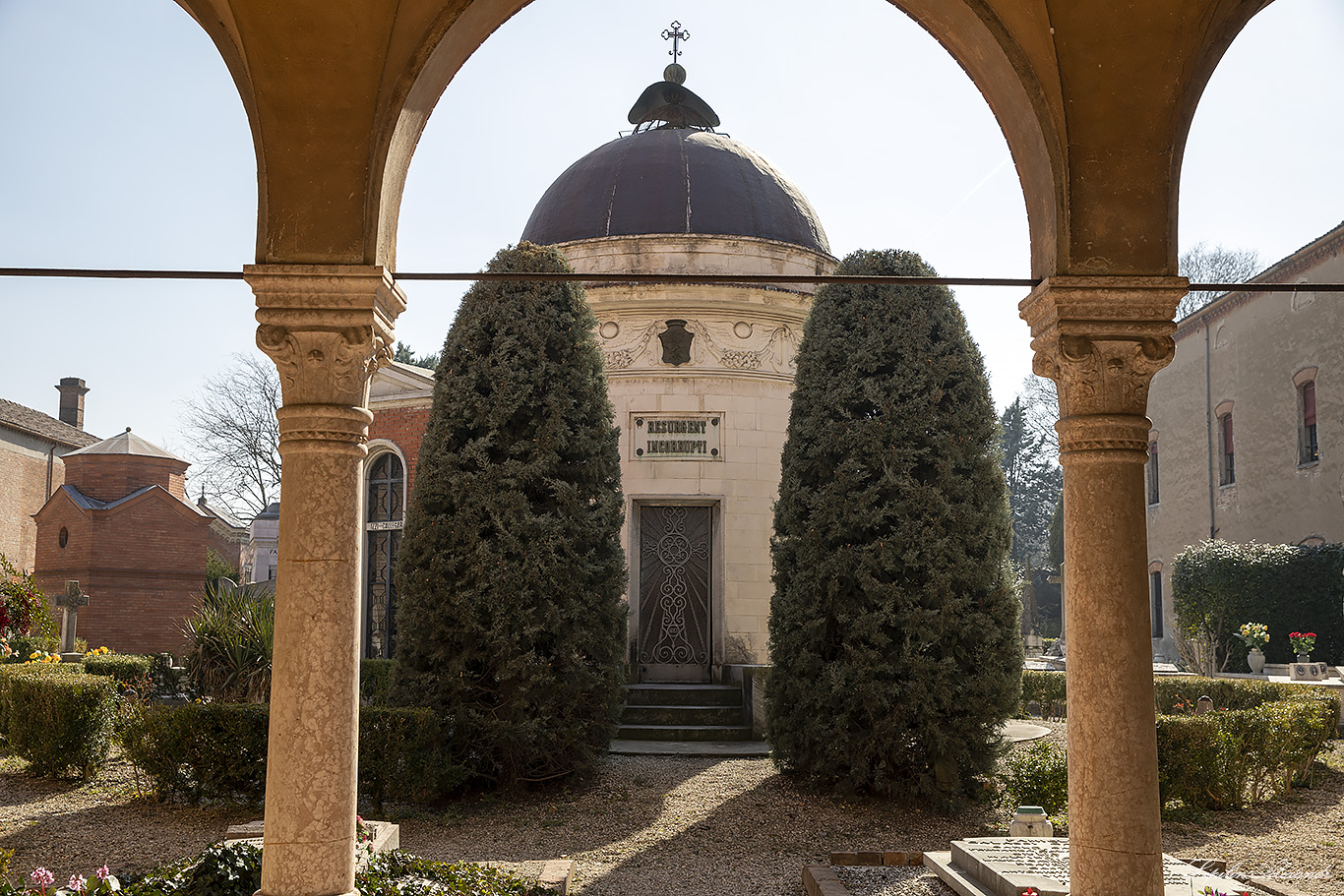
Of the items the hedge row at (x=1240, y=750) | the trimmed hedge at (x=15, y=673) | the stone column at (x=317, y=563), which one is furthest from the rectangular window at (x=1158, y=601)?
the stone column at (x=317, y=563)

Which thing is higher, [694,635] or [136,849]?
[694,635]

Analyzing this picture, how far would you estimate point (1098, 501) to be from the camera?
4582 millimetres

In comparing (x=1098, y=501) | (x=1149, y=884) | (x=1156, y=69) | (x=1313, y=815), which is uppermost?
(x=1156, y=69)

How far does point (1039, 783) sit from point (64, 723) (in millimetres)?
8633

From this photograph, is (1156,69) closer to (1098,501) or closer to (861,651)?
(1098,501)

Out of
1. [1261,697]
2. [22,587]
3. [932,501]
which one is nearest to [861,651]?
[932,501]

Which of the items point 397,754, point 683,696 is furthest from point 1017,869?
point 683,696

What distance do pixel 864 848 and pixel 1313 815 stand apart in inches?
169

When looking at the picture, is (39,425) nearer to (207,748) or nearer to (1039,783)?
(207,748)

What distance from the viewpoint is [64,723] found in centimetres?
982

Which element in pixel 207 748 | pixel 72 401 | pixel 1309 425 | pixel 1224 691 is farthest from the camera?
pixel 72 401

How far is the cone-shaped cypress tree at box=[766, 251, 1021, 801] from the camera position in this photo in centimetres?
892

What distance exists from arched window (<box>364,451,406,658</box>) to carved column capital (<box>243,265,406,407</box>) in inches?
489

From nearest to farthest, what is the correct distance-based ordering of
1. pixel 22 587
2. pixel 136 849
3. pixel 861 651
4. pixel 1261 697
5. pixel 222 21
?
pixel 222 21 → pixel 136 849 → pixel 861 651 → pixel 1261 697 → pixel 22 587
